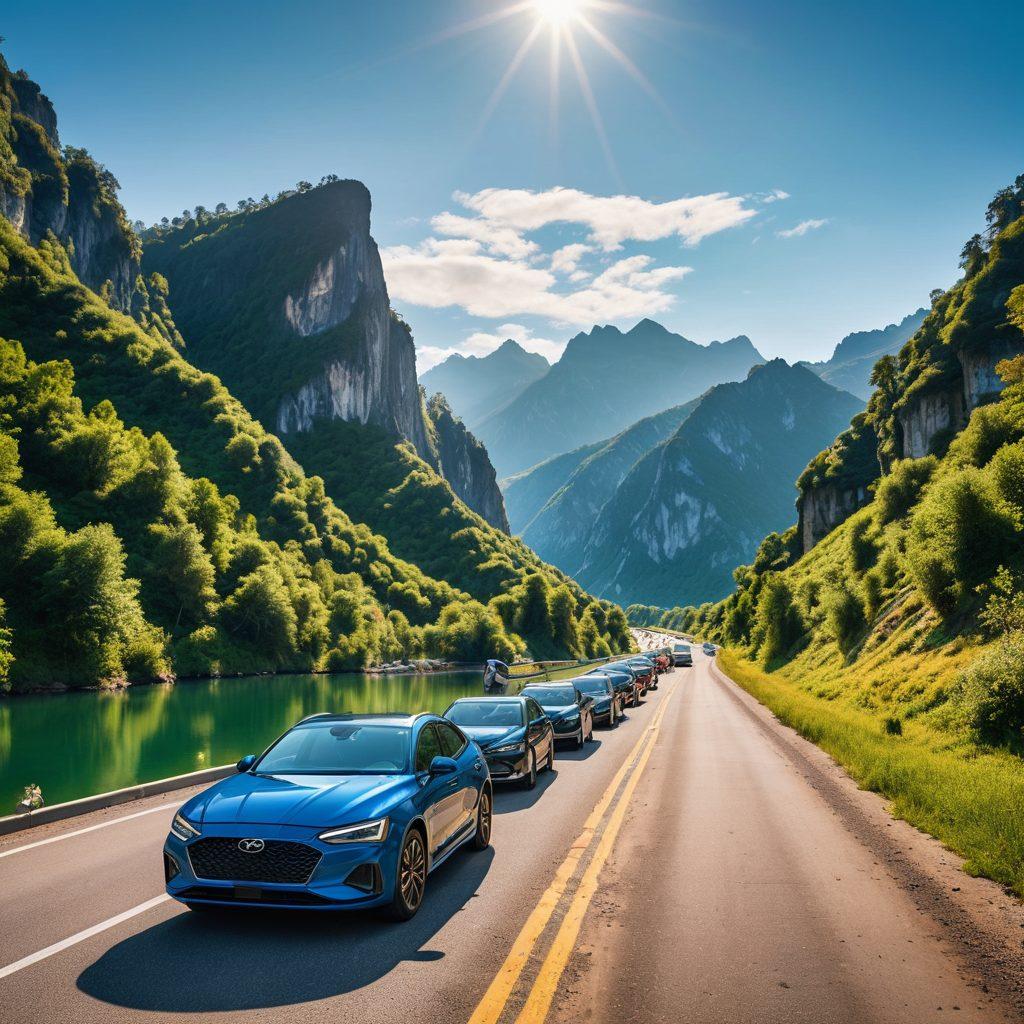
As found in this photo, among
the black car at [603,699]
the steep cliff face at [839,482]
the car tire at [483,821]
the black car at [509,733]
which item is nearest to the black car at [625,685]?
the black car at [603,699]

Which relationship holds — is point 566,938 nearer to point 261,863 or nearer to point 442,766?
point 442,766

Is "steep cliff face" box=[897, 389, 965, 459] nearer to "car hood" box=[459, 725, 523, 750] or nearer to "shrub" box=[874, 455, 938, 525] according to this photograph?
"shrub" box=[874, 455, 938, 525]

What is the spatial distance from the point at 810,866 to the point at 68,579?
5585cm

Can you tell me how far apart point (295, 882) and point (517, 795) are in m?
7.28

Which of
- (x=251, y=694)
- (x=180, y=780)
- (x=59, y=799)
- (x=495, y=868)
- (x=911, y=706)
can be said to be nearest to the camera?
(x=495, y=868)

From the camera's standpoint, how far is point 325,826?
613cm

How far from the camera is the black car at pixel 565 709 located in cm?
1853

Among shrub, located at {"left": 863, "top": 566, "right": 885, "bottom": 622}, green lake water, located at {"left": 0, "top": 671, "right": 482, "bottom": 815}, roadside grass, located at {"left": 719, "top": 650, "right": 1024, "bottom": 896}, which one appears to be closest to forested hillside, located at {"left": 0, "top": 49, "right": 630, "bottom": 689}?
green lake water, located at {"left": 0, "top": 671, "right": 482, "bottom": 815}

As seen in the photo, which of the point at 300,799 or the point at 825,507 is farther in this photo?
the point at 825,507

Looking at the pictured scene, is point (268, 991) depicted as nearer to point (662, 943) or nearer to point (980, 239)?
point (662, 943)

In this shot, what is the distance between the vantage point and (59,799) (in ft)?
52.9

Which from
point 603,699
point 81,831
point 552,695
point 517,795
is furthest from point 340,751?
point 603,699

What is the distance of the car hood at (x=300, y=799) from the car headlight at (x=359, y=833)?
6cm

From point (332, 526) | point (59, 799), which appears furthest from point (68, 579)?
point (332, 526)
